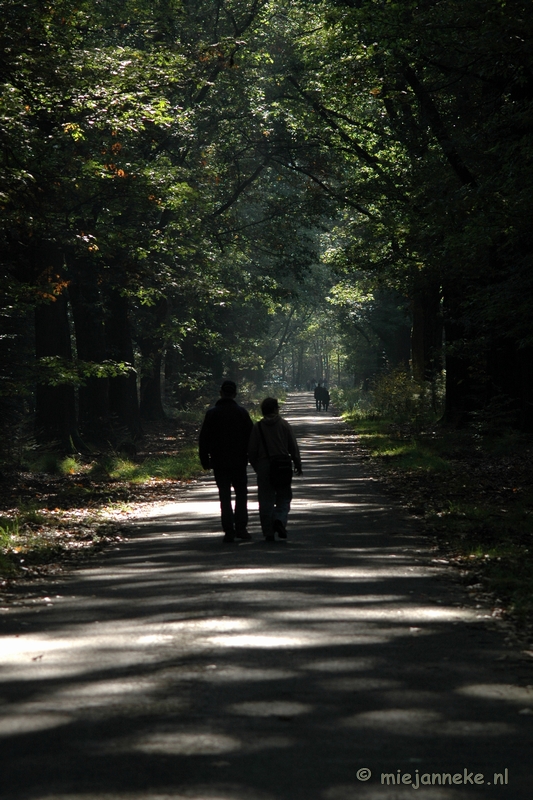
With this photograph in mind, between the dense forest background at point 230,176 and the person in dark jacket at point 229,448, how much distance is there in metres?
4.86

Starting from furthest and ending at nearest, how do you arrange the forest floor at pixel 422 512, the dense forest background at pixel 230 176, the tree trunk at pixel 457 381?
the tree trunk at pixel 457 381 → the dense forest background at pixel 230 176 → the forest floor at pixel 422 512

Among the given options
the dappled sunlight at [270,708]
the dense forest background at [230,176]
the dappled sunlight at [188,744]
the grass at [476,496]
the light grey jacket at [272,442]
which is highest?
the dense forest background at [230,176]

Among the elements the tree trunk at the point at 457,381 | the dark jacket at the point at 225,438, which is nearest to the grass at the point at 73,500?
the dark jacket at the point at 225,438

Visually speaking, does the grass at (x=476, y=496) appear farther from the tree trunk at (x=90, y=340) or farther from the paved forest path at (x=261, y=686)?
the tree trunk at (x=90, y=340)

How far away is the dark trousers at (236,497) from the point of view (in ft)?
42.5

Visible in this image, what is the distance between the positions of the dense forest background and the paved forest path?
27.0ft

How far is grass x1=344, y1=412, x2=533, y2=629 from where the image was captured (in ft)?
33.2

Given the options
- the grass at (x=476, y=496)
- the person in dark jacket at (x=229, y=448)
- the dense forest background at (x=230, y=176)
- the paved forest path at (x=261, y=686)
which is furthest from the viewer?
the dense forest background at (x=230, y=176)

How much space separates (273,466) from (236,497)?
24.1 inches

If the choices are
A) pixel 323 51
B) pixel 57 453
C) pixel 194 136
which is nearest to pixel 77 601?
pixel 57 453

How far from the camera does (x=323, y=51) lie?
27.9m

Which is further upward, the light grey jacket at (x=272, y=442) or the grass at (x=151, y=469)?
the light grey jacket at (x=272, y=442)

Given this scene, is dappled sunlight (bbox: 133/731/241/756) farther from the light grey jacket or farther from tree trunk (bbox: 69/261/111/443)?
tree trunk (bbox: 69/261/111/443)

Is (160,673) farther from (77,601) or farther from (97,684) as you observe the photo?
(77,601)
